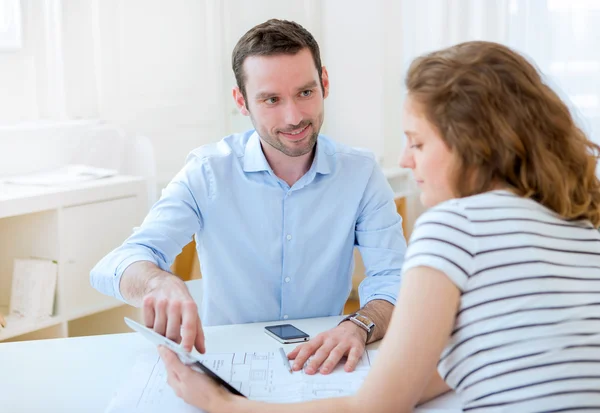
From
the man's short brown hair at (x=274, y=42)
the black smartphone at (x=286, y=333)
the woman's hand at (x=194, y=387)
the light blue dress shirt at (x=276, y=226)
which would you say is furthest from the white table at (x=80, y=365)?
the man's short brown hair at (x=274, y=42)

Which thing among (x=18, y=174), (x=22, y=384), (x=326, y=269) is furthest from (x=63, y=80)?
(x=22, y=384)

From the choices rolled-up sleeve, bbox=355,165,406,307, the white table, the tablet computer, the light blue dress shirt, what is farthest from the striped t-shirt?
the light blue dress shirt

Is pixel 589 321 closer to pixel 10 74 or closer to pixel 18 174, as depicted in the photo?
pixel 18 174

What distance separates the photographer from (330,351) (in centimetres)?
133

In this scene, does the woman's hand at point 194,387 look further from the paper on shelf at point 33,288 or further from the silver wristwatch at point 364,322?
the paper on shelf at point 33,288

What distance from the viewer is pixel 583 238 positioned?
1.03m

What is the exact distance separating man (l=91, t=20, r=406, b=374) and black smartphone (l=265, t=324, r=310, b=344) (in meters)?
0.29

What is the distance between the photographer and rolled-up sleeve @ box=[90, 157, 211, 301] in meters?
1.59

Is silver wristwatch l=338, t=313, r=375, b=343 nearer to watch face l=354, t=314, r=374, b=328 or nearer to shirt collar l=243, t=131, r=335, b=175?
watch face l=354, t=314, r=374, b=328

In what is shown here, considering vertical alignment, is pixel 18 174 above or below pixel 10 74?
below

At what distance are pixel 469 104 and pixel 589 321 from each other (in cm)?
31

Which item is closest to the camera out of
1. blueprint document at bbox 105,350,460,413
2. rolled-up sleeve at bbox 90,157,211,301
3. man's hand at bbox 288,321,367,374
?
blueprint document at bbox 105,350,460,413

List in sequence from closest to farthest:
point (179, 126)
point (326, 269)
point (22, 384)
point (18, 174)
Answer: point (22, 384) → point (326, 269) → point (18, 174) → point (179, 126)

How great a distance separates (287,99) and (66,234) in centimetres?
117
